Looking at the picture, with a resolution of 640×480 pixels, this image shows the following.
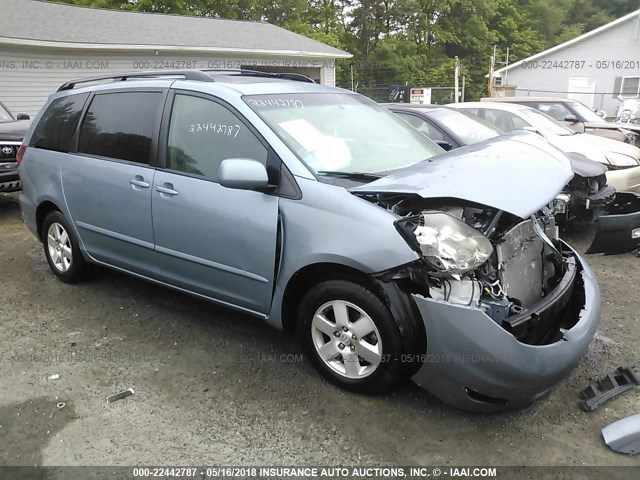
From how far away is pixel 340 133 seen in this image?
353 cm

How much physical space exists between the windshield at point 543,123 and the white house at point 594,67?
17.1 m

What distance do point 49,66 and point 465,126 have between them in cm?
1135

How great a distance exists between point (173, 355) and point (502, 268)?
86.4 inches

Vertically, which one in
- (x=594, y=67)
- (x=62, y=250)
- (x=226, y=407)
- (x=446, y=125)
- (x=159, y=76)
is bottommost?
(x=226, y=407)

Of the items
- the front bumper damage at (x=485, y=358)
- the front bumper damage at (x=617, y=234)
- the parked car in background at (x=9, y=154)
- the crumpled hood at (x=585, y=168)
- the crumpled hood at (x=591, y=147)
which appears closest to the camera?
the front bumper damage at (x=485, y=358)

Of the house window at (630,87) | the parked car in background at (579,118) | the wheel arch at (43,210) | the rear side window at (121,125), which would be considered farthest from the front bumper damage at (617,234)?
the house window at (630,87)

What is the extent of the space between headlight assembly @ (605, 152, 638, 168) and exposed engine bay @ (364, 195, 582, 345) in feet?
14.4

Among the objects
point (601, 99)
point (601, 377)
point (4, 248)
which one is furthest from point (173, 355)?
point (601, 99)

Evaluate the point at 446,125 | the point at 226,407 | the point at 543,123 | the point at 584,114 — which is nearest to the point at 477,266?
the point at 226,407

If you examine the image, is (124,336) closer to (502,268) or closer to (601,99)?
(502,268)

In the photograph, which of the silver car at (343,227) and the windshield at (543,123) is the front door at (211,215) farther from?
the windshield at (543,123)

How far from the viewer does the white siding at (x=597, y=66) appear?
24.5 m

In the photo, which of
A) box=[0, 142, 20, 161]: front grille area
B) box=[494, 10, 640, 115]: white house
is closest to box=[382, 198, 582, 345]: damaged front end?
box=[0, 142, 20, 161]: front grille area

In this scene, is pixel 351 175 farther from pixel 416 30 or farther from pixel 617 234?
pixel 416 30
